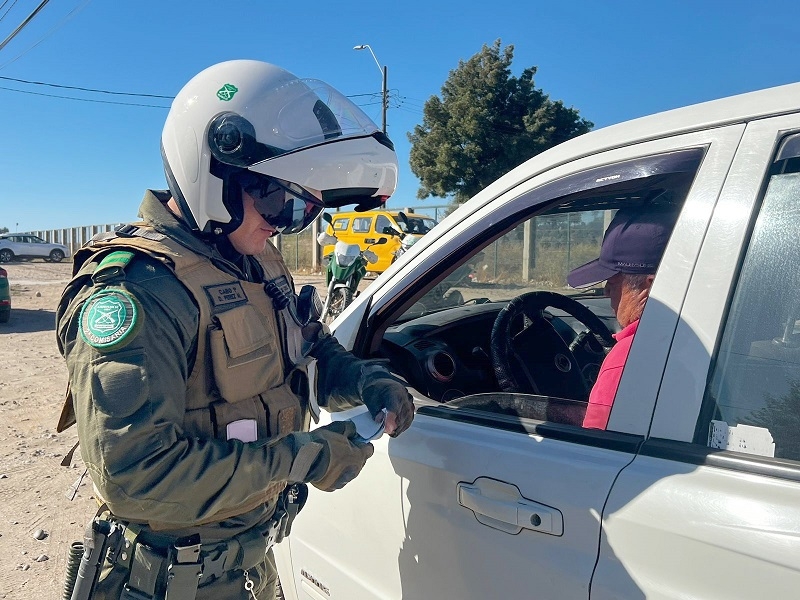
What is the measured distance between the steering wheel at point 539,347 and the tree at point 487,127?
20226 mm

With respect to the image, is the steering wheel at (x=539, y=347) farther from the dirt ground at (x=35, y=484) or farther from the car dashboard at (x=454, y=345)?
the dirt ground at (x=35, y=484)

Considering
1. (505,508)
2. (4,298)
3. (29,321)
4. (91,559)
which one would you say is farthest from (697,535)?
(29,321)

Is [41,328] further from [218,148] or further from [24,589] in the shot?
[218,148]

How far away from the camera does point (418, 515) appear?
1526 mm

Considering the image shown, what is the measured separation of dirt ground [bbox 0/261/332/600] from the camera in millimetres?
3053

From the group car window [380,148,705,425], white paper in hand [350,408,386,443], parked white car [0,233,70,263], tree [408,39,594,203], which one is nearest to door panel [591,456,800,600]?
car window [380,148,705,425]

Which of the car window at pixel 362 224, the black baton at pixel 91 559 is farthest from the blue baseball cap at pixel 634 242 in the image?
the car window at pixel 362 224

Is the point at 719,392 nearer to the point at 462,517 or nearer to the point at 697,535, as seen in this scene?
the point at 697,535

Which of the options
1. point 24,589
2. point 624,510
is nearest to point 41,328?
point 24,589

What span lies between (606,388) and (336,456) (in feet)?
2.16

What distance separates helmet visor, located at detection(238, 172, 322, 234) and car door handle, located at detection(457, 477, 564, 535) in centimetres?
78

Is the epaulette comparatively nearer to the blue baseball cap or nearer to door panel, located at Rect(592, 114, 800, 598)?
door panel, located at Rect(592, 114, 800, 598)

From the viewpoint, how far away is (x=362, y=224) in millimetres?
19641

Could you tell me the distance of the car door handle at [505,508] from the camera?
1.23 metres
